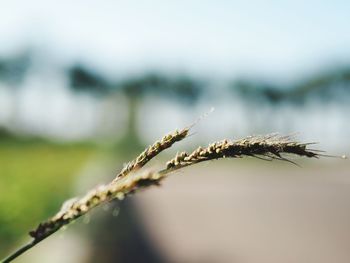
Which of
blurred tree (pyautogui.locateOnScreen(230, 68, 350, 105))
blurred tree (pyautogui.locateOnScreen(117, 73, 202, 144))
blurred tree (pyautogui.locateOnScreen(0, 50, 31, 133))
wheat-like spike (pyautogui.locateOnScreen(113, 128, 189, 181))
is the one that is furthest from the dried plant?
blurred tree (pyautogui.locateOnScreen(117, 73, 202, 144))

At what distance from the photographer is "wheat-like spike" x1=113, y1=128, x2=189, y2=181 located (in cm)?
145

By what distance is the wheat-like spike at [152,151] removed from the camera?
1.45 meters

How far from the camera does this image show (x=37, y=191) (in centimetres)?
2105

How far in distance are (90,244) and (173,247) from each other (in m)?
2.07

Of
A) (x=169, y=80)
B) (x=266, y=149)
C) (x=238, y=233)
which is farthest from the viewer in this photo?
(x=169, y=80)

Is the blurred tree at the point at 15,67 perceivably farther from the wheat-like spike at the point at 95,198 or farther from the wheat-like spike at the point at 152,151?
the wheat-like spike at the point at 95,198

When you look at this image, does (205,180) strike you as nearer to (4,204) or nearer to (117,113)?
(4,204)

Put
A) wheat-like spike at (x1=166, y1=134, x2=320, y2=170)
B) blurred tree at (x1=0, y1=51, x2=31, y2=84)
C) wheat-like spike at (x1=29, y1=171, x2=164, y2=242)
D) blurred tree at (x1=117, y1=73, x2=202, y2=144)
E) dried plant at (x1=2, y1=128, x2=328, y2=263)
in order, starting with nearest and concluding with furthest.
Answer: wheat-like spike at (x1=29, y1=171, x2=164, y2=242) < dried plant at (x1=2, y1=128, x2=328, y2=263) < wheat-like spike at (x1=166, y1=134, x2=320, y2=170) < blurred tree at (x1=0, y1=51, x2=31, y2=84) < blurred tree at (x1=117, y1=73, x2=202, y2=144)

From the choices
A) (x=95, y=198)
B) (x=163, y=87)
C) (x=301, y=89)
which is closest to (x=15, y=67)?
(x=163, y=87)

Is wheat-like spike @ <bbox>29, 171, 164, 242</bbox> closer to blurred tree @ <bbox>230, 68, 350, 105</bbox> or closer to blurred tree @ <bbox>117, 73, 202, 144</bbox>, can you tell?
blurred tree @ <bbox>230, 68, 350, 105</bbox>

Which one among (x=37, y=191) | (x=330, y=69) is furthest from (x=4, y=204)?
(x=330, y=69)

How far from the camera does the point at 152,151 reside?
1460mm

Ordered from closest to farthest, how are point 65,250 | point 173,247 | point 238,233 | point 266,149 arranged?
point 266,149
point 65,250
point 173,247
point 238,233

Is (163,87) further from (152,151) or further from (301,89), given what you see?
(152,151)
